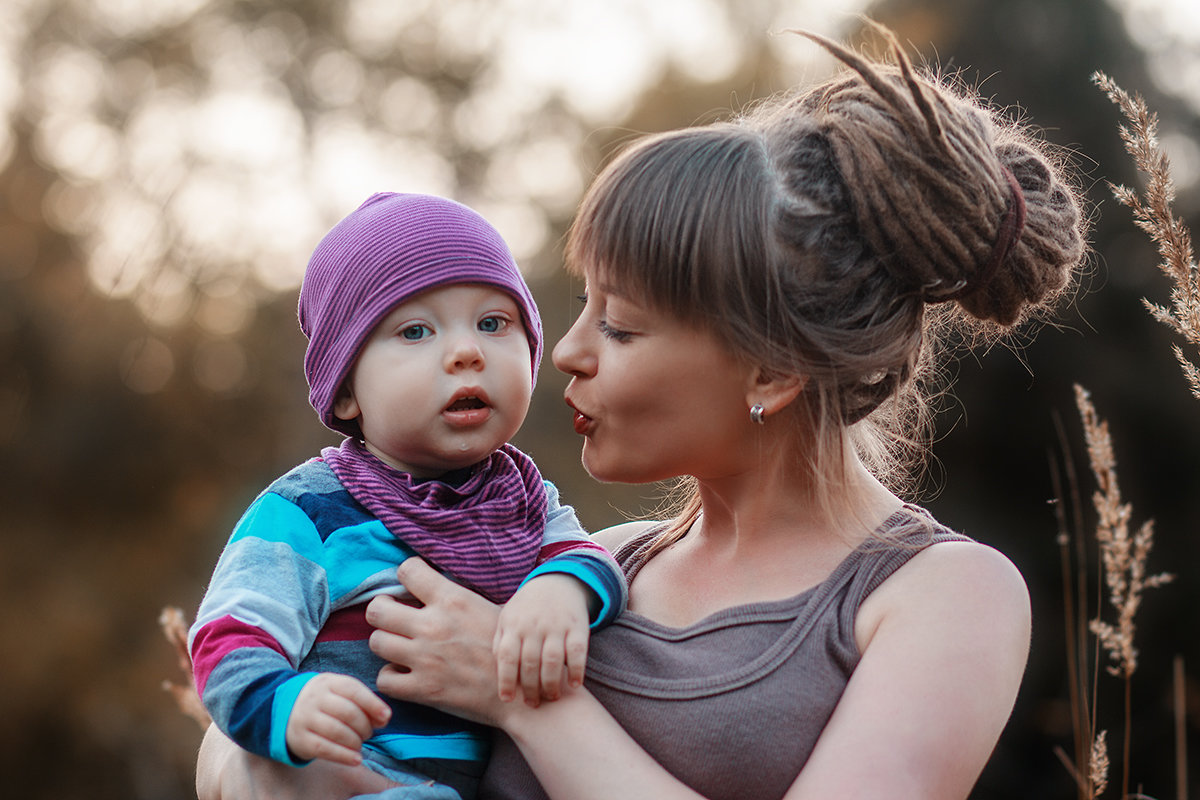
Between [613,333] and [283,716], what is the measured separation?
33.3 inches

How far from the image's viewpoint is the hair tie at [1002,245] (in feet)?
6.49

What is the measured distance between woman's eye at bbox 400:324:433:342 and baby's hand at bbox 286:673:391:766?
0.62 meters

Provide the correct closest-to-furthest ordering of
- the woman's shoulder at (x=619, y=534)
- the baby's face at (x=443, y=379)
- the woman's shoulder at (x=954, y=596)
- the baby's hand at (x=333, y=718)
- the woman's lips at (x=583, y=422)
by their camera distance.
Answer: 1. the baby's hand at (x=333, y=718)
2. the woman's shoulder at (x=954, y=596)
3. the baby's face at (x=443, y=379)
4. the woman's lips at (x=583, y=422)
5. the woman's shoulder at (x=619, y=534)

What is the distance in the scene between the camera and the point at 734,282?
1.96m

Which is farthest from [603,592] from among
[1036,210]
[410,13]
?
[410,13]

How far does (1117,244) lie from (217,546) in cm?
845

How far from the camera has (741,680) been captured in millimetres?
1818

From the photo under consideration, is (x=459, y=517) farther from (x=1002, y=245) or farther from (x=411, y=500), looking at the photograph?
(x=1002, y=245)

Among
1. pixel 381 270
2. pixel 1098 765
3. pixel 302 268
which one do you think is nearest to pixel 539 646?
pixel 381 270

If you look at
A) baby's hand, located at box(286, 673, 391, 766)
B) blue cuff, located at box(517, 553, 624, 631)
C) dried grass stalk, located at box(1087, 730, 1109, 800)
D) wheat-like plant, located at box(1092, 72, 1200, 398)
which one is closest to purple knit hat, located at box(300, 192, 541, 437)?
blue cuff, located at box(517, 553, 624, 631)

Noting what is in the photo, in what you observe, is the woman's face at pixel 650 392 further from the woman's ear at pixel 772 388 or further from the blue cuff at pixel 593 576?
the blue cuff at pixel 593 576

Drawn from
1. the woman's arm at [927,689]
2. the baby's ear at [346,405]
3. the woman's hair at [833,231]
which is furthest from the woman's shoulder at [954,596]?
the baby's ear at [346,405]

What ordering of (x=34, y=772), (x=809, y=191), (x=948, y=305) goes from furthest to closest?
(x=34, y=772) → (x=948, y=305) → (x=809, y=191)

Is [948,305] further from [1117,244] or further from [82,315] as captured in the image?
[82,315]
